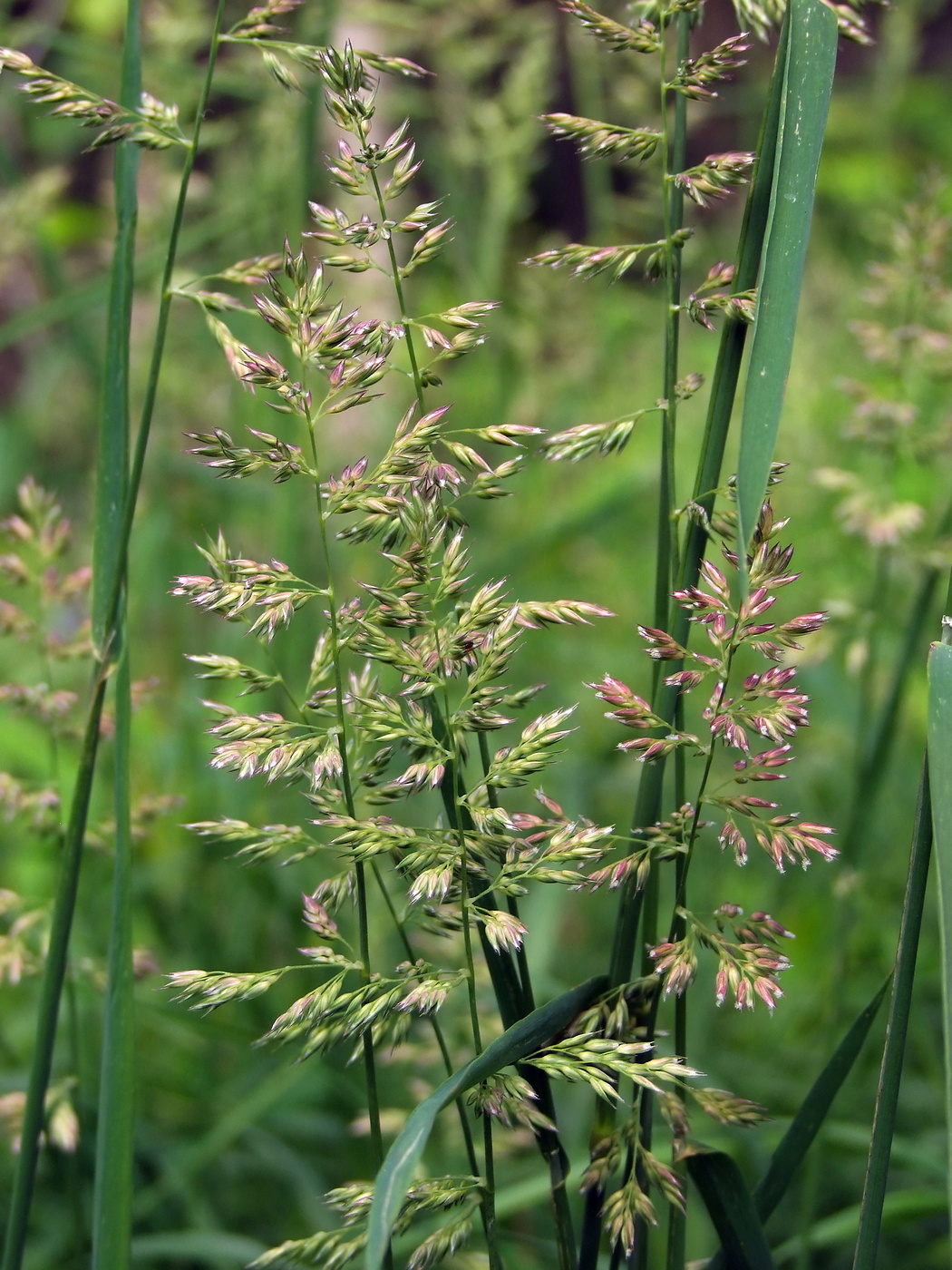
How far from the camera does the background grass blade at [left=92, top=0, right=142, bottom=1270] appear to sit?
61 cm

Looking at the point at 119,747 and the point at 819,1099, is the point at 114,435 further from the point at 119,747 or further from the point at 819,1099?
the point at 819,1099

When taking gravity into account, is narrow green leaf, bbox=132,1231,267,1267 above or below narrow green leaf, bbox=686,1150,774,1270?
below

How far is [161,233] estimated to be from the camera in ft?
6.36

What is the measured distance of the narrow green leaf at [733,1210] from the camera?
610 mm

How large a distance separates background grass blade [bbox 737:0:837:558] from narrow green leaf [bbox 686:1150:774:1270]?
0.35 metres

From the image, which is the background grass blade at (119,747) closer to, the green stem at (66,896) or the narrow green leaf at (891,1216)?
the green stem at (66,896)

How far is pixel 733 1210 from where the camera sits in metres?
0.61

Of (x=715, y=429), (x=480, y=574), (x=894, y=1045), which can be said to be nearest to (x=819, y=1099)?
(x=894, y=1045)

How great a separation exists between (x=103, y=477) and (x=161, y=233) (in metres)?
1.39

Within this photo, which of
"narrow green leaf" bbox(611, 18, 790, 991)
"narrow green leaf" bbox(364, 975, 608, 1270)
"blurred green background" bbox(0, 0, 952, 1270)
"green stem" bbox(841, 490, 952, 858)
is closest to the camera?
"narrow green leaf" bbox(364, 975, 608, 1270)

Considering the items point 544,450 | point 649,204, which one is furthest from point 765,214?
point 649,204

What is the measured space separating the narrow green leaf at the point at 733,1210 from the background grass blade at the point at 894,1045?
65 mm

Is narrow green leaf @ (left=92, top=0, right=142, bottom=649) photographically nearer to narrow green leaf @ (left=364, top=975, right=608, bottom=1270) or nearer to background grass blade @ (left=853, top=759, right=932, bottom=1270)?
narrow green leaf @ (left=364, top=975, right=608, bottom=1270)

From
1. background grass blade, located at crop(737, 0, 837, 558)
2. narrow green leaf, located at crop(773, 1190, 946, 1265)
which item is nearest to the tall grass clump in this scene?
background grass blade, located at crop(737, 0, 837, 558)
